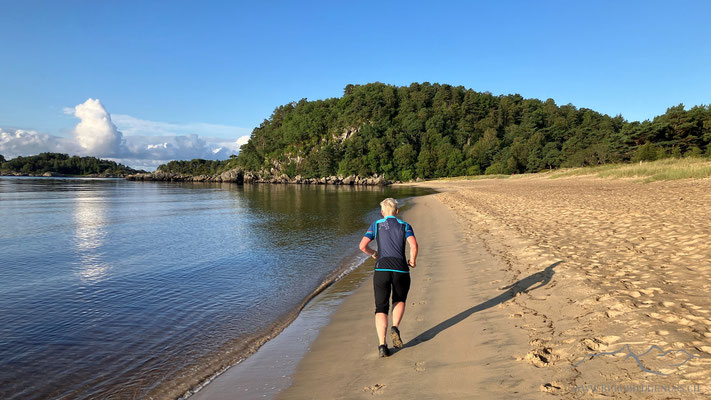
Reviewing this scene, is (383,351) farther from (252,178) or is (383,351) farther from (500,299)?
(252,178)

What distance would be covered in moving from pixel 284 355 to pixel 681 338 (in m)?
6.03

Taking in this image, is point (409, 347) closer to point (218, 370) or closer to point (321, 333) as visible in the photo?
point (321, 333)

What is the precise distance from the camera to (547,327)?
566cm

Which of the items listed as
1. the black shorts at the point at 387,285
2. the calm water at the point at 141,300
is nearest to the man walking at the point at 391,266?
the black shorts at the point at 387,285

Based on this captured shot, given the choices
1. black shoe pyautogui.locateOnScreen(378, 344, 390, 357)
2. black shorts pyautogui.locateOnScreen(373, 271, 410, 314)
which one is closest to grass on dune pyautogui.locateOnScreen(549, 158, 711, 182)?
black shorts pyautogui.locateOnScreen(373, 271, 410, 314)

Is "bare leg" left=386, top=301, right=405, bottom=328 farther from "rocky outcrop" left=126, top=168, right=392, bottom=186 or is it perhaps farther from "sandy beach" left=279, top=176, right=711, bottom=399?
"rocky outcrop" left=126, top=168, right=392, bottom=186

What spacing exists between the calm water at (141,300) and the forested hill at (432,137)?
78.3m

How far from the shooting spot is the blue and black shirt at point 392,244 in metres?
5.68

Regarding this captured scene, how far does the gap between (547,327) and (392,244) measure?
292cm

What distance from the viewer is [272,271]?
13.1 meters

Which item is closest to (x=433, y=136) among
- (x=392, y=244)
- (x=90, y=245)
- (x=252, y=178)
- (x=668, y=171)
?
(x=252, y=178)

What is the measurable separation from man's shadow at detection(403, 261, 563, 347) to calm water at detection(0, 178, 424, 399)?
12.2 ft

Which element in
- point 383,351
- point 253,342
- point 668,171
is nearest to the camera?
point 383,351

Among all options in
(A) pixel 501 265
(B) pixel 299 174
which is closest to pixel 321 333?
(A) pixel 501 265
